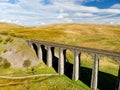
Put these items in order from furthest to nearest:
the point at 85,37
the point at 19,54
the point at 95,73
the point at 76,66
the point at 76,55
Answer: the point at 85,37 → the point at 19,54 → the point at 76,66 → the point at 76,55 → the point at 95,73

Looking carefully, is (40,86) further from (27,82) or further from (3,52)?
(3,52)

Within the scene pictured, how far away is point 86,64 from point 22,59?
1404 inches

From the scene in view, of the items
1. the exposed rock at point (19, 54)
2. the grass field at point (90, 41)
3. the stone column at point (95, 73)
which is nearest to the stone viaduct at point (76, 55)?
the stone column at point (95, 73)

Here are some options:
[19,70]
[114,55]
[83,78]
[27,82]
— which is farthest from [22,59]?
[114,55]

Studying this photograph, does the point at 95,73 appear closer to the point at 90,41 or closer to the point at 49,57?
the point at 49,57

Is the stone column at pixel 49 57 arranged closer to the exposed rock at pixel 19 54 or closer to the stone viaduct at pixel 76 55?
the stone viaduct at pixel 76 55

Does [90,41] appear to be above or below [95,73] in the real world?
below

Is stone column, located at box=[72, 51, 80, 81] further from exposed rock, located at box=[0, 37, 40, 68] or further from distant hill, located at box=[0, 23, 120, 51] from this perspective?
distant hill, located at box=[0, 23, 120, 51]

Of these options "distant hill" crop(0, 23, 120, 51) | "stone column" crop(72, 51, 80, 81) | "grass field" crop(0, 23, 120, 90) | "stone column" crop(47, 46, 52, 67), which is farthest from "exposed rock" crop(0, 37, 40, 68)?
"distant hill" crop(0, 23, 120, 51)

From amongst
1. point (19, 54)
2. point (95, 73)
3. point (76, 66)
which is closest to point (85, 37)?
point (19, 54)

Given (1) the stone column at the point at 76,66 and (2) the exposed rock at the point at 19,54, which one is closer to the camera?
(1) the stone column at the point at 76,66

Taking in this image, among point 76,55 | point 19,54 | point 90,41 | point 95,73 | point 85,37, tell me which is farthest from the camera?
point 85,37

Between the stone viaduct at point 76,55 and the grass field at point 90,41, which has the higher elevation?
the stone viaduct at point 76,55

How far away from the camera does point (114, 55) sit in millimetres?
67312
